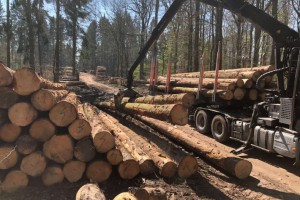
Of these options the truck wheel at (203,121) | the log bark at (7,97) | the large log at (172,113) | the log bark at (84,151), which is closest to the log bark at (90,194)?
the log bark at (84,151)

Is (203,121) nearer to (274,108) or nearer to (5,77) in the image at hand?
(274,108)

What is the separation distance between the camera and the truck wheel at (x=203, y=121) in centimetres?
1103

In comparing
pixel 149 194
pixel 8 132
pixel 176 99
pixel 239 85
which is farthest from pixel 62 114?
pixel 239 85

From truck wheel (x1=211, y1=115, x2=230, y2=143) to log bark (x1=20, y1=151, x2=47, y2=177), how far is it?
225 inches

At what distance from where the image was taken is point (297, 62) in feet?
24.5

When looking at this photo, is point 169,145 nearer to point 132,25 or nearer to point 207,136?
point 207,136

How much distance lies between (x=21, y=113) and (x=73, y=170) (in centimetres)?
134

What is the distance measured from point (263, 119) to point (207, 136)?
3210mm

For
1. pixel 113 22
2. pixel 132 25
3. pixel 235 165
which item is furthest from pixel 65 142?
pixel 132 25

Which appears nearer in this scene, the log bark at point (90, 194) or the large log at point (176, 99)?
the log bark at point (90, 194)

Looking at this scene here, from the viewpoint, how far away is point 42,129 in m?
5.77

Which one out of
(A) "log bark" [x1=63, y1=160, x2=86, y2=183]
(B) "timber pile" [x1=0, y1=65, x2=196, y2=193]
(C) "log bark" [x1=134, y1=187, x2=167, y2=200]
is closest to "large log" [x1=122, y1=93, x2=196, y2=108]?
(B) "timber pile" [x1=0, y1=65, x2=196, y2=193]

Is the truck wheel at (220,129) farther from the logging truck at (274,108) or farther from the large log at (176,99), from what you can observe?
the large log at (176,99)

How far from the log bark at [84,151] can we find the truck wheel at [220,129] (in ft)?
16.3
